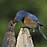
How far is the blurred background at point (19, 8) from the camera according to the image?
1.83 metres

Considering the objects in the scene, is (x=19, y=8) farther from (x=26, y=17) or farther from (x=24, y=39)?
(x=24, y=39)

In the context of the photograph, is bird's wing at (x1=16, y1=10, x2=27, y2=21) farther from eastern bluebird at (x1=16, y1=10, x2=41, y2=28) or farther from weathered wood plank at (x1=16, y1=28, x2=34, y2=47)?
weathered wood plank at (x1=16, y1=28, x2=34, y2=47)

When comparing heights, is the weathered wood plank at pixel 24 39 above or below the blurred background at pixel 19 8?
below

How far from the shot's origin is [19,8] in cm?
185

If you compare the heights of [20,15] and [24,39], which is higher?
[20,15]

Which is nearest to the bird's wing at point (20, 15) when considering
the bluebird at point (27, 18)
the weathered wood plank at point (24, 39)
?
the bluebird at point (27, 18)

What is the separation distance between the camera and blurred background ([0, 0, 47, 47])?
1.83m

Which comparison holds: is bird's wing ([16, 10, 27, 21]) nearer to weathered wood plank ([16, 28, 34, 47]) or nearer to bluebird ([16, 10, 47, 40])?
bluebird ([16, 10, 47, 40])

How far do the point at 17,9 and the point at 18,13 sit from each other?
0.04 metres

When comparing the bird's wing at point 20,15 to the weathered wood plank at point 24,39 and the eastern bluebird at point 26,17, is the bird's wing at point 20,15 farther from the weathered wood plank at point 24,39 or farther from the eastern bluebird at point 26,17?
the weathered wood plank at point 24,39

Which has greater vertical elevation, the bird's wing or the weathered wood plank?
the bird's wing

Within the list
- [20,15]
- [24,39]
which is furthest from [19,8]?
[24,39]

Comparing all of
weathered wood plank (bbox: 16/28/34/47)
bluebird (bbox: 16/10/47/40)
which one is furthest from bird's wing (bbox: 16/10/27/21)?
weathered wood plank (bbox: 16/28/34/47)

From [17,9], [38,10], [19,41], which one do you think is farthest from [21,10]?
[19,41]
